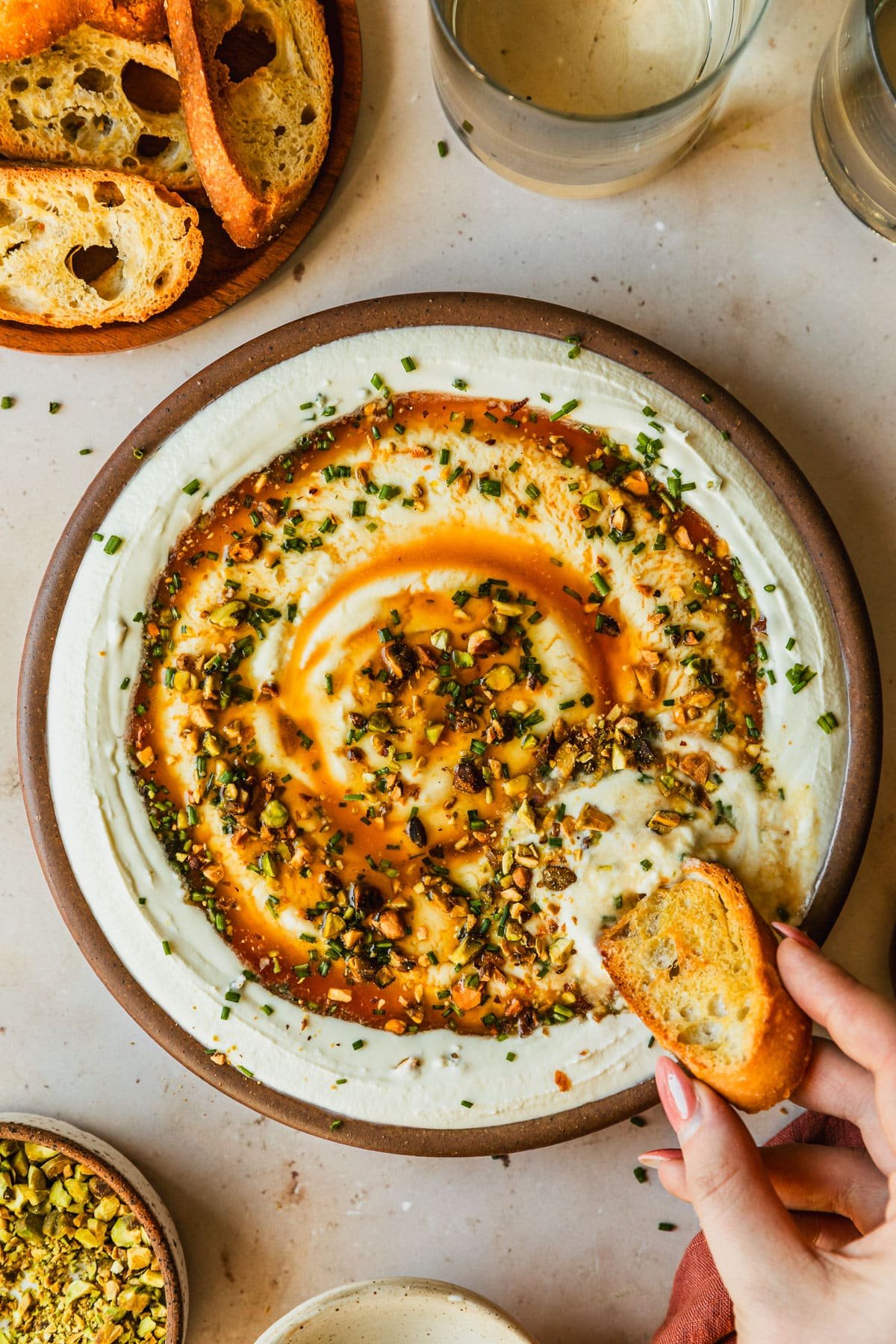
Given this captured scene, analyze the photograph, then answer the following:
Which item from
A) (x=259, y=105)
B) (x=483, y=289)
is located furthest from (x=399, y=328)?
(x=259, y=105)

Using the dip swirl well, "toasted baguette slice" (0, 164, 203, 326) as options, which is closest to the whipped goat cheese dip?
the dip swirl well

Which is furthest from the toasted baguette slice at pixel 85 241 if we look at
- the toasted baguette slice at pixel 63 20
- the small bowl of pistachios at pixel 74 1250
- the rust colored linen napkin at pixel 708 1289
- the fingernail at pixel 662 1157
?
the rust colored linen napkin at pixel 708 1289

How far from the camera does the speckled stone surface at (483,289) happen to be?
133 cm

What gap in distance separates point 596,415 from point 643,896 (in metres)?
0.62

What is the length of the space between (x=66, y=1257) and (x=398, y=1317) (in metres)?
0.49

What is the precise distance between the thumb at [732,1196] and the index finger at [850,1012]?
5.8 inches

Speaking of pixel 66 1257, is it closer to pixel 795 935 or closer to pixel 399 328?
pixel 795 935

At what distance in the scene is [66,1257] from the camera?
4.51 feet

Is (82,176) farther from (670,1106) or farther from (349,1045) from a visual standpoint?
(670,1106)

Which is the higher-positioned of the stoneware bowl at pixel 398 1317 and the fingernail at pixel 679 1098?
the fingernail at pixel 679 1098

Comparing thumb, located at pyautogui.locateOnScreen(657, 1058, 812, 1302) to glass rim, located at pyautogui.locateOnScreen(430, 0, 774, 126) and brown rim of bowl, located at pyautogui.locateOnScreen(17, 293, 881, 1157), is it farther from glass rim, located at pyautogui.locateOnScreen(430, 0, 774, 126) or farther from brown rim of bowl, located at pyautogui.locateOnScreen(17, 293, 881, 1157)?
glass rim, located at pyautogui.locateOnScreen(430, 0, 774, 126)

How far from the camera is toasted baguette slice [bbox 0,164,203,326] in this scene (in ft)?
4.06

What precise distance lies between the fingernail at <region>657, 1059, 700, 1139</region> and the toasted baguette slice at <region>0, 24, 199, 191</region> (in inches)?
51.1

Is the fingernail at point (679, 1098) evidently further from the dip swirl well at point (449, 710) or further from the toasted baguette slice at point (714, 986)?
the dip swirl well at point (449, 710)
